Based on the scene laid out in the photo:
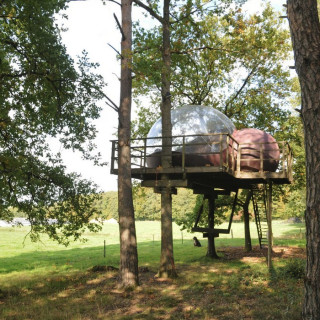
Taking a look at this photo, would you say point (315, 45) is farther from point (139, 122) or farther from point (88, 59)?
point (139, 122)

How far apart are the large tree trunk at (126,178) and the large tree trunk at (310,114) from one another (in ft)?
23.8

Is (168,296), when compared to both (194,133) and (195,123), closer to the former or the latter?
(194,133)

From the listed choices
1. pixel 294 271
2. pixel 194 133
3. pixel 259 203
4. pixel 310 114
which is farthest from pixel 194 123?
pixel 259 203

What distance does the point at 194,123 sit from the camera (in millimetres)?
15727

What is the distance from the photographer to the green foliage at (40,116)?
12877mm

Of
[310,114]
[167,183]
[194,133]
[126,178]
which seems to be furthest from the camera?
[167,183]

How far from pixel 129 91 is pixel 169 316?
8.61 m

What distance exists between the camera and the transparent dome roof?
15.6 m

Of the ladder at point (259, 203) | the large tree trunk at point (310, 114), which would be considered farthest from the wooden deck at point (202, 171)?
the large tree trunk at point (310, 114)

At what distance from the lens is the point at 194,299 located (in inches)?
449

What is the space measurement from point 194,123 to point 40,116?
6.44 m

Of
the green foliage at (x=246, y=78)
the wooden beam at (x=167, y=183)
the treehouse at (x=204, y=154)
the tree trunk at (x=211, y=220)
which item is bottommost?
the tree trunk at (x=211, y=220)

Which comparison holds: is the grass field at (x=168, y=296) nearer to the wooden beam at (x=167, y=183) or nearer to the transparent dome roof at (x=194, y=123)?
→ the wooden beam at (x=167, y=183)

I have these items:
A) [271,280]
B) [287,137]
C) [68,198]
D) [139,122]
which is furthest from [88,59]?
[287,137]
